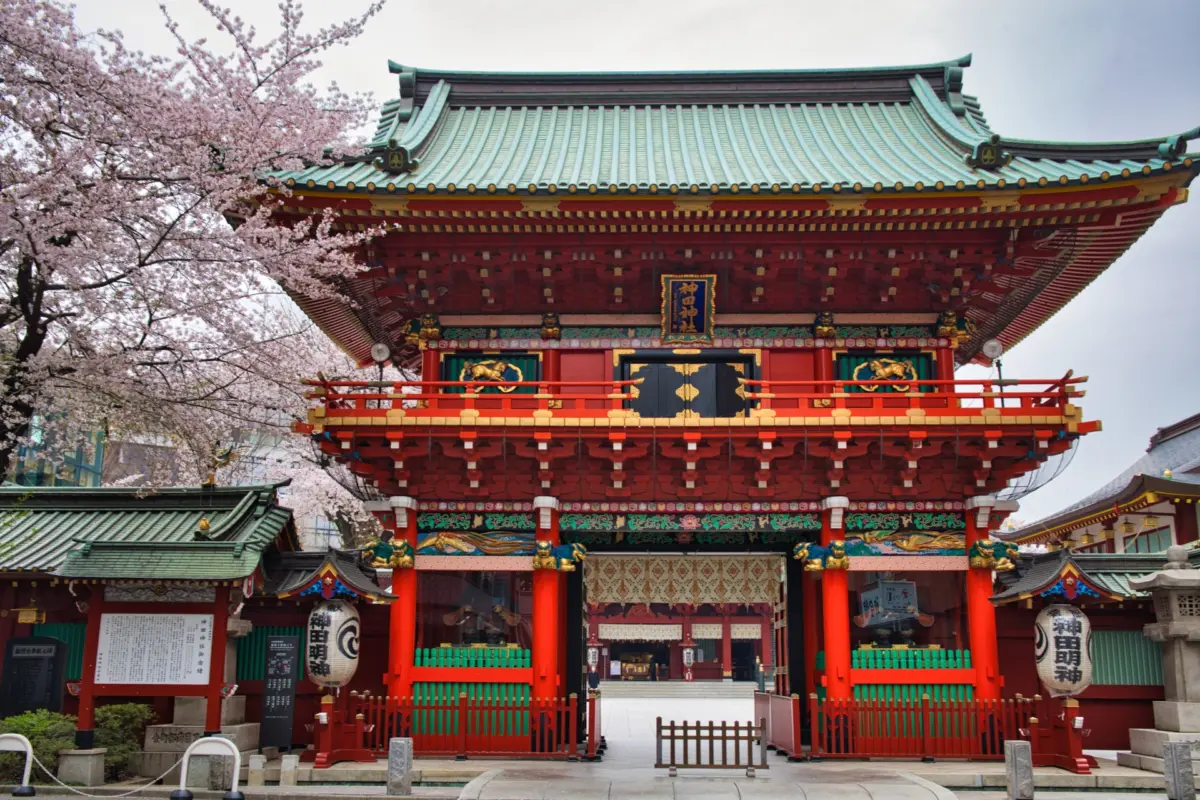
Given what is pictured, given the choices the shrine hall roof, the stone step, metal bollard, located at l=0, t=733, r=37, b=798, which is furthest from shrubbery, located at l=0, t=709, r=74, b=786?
the stone step

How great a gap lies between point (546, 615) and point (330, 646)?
333 cm

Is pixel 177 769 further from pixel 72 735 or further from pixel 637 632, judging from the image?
pixel 637 632

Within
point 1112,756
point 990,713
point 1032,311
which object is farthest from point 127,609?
point 1032,311

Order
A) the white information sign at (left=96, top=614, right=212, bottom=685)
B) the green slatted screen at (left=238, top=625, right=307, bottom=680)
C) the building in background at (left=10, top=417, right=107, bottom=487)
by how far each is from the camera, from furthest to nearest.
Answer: the building in background at (left=10, top=417, right=107, bottom=487)
the green slatted screen at (left=238, top=625, right=307, bottom=680)
the white information sign at (left=96, top=614, right=212, bottom=685)

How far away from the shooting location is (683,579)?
66.7 ft

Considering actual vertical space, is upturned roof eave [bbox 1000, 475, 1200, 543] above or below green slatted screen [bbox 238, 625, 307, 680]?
above

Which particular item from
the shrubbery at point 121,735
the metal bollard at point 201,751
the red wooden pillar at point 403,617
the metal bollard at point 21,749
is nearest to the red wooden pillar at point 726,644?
the red wooden pillar at point 403,617

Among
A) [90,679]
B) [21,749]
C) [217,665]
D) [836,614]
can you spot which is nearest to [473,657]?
[217,665]

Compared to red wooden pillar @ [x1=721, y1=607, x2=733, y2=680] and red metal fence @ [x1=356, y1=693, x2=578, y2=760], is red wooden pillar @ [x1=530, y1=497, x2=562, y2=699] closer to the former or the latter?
red metal fence @ [x1=356, y1=693, x2=578, y2=760]

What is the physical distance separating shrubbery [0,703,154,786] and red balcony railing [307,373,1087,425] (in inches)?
193

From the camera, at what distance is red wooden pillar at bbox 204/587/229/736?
14000 mm

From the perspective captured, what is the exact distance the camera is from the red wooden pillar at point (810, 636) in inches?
672

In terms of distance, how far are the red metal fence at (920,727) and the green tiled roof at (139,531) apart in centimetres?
899

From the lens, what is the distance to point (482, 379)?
17.3 m
